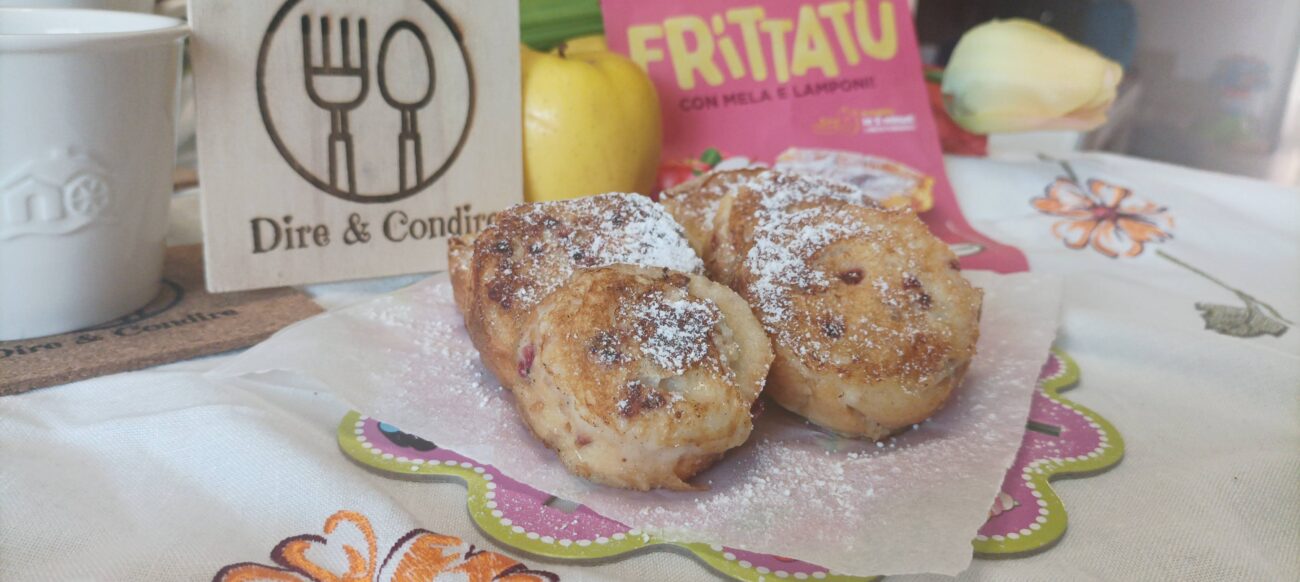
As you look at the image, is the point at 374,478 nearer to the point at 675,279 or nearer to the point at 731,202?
the point at 675,279

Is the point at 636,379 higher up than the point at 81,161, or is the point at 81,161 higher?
the point at 81,161

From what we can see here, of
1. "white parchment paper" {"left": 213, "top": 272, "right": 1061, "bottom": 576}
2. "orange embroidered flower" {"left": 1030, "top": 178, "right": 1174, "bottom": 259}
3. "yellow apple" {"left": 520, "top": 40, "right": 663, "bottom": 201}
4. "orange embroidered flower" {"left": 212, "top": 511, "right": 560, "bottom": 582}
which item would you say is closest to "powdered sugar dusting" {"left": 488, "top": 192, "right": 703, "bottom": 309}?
"white parchment paper" {"left": 213, "top": 272, "right": 1061, "bottom": 576}

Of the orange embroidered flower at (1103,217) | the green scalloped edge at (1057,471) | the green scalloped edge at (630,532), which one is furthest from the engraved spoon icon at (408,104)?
the orange embroidered flower at (1103,217)

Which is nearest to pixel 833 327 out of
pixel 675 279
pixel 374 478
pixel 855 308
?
pixel 855 308

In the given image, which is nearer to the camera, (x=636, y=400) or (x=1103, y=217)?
(x=636, y=400)

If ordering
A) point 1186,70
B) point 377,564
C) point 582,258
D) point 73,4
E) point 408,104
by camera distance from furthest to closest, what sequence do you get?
point 1186,70, point 408,104, point 73,4, point 582,258, point 377,564

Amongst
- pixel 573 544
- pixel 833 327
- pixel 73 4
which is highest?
pixel 73 4

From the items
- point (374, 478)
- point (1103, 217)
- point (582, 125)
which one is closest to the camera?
point (374, 478)
